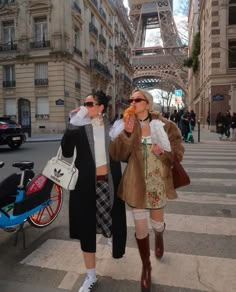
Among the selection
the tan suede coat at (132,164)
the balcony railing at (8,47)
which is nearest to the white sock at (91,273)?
the tan suede coat at (132,164)

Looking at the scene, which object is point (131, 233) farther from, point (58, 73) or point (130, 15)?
point (130, 15)

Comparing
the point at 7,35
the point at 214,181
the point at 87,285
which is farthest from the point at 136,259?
the point at 7,35

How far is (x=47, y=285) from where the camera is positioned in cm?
301

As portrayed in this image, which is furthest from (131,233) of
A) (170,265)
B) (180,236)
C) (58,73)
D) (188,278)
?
(58,73)

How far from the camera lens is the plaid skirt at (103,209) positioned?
2.89 metres

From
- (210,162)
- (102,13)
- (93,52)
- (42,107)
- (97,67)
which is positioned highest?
(102,13)

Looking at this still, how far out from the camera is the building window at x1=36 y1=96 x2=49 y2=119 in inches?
1097

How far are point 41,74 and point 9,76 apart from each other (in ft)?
9.92

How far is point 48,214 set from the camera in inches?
183

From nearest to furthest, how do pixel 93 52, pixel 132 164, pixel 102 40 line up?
pixel 132 164
pixel 93 52
pixel 102 40

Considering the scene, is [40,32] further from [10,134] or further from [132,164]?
[132,164]

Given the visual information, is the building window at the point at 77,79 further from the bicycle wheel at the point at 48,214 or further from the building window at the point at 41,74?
the bicycle wheel at the point at 48,214

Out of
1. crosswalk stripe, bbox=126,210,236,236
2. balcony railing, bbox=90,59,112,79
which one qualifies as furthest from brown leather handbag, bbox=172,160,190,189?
balcony railing, bbox=90,59,112,79

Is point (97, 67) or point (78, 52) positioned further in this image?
point (97, 67)
